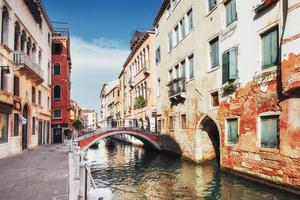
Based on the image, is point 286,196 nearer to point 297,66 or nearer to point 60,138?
point 297,66

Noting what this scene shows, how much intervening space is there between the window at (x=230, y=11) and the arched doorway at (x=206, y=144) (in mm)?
5715

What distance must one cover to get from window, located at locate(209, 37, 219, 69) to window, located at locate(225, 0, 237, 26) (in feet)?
4.47

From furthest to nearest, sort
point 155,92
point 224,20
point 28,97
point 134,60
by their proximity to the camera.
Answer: point 134,60 < point 155,92 < point 28,97 < point 224,20

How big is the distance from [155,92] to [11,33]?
47.6ft

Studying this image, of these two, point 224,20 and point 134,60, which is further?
point 134,60

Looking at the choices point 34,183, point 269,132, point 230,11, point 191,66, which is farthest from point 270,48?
point 34,183

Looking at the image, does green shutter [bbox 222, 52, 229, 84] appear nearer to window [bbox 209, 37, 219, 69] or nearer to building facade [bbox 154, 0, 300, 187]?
building facade [bbox 154, 0, 300, 187]

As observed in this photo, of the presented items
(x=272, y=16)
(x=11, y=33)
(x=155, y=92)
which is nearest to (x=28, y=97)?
(x=11, y=33)

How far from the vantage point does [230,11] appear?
576 inches

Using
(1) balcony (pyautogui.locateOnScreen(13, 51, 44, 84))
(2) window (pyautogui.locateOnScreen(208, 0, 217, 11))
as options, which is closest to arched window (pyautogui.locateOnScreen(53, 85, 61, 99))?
(1) balcony (pyautogui.locateOnScreen(13, 51, 44, 84))

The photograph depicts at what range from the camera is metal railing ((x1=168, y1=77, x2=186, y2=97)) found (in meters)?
20.4

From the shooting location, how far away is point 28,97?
67.6 ft

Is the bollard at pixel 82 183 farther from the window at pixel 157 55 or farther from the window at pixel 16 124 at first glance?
the window at pixel 157 55

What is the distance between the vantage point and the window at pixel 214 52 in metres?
16.0
